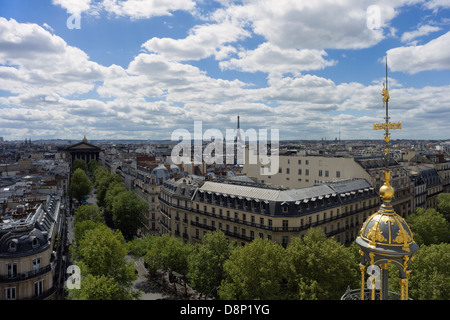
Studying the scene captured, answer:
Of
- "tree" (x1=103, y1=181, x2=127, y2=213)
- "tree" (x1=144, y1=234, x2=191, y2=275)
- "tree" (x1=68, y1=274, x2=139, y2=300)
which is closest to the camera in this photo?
"tree" (x1=68, y1=274, x2=139, y2=300)

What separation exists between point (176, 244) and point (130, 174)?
2331 inches

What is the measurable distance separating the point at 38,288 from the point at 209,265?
18794 mm

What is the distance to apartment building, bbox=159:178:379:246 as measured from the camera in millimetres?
47281

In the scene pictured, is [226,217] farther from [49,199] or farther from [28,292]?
[49,199]

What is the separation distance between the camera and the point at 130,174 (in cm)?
9962

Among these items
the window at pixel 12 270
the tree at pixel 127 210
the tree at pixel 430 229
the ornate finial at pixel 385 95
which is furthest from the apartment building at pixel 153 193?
the ornate finial at pixel 385 95

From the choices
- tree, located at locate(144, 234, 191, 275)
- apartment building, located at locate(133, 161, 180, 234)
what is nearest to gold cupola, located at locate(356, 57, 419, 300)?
tree, located at locate(144, 234, 191, 275)

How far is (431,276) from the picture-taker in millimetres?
30531

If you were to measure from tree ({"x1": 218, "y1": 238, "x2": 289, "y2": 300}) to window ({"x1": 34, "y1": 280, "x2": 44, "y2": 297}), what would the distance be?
19540 mm

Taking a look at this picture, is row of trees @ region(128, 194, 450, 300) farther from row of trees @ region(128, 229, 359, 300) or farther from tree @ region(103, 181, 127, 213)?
tree @ region(103, 181, 127, 213)

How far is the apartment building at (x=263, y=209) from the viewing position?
47281 mm

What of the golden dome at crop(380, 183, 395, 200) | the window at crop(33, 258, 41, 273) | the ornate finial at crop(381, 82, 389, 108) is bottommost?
the window at crop(33, 258, 41, 273)

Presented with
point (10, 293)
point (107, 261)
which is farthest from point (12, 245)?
point (107, 261)

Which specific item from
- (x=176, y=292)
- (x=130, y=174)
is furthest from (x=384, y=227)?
(x=130, y=174)
